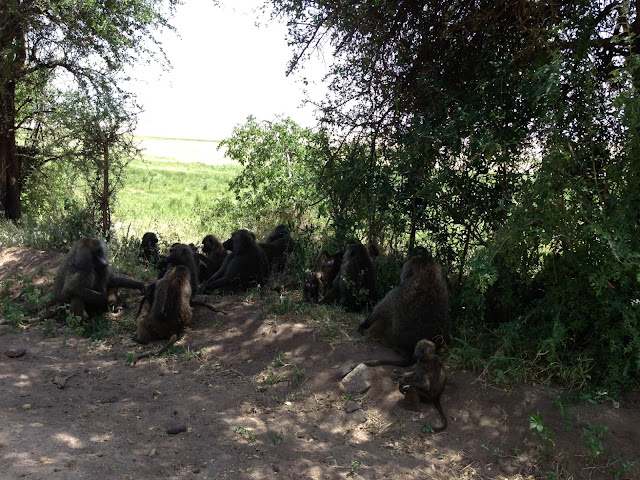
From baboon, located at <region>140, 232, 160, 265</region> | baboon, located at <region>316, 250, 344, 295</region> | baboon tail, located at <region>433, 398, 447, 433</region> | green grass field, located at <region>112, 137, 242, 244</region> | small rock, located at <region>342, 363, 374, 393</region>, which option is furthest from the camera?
green grass field, located at <region>112, 137, 242, 244</region>

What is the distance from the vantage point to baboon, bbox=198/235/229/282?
Answer: 1047 centimetres

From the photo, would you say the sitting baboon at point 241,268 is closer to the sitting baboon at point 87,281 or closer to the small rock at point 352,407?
the sitting baboon at point 87,281

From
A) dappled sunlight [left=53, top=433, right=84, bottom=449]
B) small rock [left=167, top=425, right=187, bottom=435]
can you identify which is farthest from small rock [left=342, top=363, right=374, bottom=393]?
dappled sunlight [left=53, top=433, right=84, bottom=449]

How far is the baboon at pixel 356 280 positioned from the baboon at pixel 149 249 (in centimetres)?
382

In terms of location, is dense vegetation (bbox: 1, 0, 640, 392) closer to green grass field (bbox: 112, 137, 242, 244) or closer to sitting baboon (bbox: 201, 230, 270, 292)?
sitting baboon (bbox: 201, 230, 270, 292)

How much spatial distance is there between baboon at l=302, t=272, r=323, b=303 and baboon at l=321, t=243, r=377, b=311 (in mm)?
262

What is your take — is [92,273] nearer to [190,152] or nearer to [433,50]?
[433,50]

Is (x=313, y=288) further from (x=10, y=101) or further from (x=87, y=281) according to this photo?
(x=10, y=101)

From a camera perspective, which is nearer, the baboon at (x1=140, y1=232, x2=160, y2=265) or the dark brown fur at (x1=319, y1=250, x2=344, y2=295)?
the dark brown fur at (x1=319, y1=250, x2=344, y2=295)

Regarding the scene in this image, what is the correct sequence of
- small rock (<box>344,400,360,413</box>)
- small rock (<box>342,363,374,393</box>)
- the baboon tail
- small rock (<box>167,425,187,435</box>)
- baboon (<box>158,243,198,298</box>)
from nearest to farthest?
small rock (<box>167,425,187,435</box>), the baboon tail, small rock (<box>344,400,360,413</box>), small rock (<box>342,363,374,393</box>), baboon (<box>158,243,198,298</box>)

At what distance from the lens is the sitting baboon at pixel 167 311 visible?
7.83 m

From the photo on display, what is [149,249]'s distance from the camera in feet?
36.4

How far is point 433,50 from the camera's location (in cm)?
871

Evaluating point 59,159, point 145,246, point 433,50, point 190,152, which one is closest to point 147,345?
point 145,246
